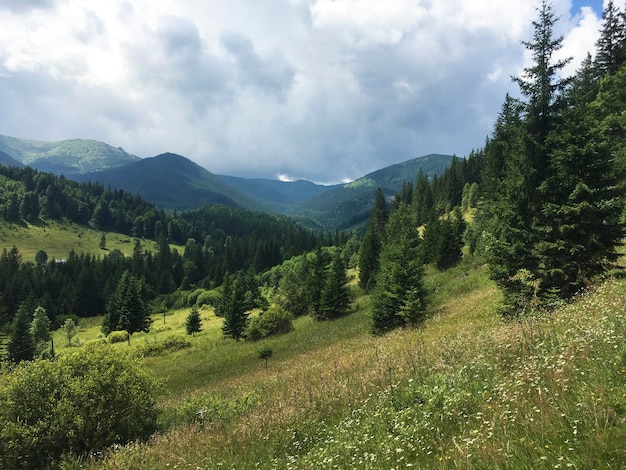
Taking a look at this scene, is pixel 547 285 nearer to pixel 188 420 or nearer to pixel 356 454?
pixel 356 454

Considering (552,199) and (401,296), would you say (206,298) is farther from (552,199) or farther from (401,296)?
(552,199)

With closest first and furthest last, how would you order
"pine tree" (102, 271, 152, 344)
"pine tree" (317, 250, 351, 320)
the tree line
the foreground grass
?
the foreground grass < the tree line < "pine tree" (317, 250, 351, 320) < "pine tree" (102, 271, 152, 344)

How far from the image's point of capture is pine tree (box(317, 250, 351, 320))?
51500mm

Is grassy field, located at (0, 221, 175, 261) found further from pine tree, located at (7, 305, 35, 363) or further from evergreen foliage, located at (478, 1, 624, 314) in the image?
evergreen foliage, located at (478, 1, 624, 314)

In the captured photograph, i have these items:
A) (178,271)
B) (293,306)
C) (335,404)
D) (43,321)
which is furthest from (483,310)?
(178,271)

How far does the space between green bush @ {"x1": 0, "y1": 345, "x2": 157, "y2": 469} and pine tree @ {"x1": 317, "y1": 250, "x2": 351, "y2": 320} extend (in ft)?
133

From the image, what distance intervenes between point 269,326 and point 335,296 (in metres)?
10.3

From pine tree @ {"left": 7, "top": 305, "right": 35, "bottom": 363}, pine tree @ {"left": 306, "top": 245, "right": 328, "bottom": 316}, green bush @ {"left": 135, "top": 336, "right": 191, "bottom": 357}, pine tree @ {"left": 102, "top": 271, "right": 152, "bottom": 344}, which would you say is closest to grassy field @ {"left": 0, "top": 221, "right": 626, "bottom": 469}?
pine tree @ {"left": 306, "top": 245, "right": 328, "bottom": 316}

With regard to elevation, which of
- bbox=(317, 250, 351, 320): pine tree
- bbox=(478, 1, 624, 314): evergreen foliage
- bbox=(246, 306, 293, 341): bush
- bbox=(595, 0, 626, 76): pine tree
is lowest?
bbox=(246, 306, 293, 341): bush

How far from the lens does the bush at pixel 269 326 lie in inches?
1972

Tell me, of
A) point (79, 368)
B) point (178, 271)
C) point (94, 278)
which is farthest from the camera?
point (178, 271)

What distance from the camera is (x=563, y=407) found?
472 cm

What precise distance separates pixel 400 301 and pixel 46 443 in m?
24.0

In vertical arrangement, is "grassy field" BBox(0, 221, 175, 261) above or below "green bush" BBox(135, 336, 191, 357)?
above
